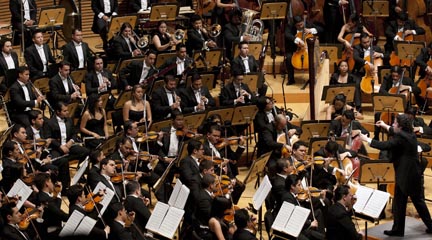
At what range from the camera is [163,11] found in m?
16.0

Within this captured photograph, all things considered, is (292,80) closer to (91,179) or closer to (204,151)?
(204,151)

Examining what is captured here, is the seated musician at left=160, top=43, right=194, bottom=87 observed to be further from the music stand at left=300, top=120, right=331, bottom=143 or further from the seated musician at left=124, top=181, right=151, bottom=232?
the seated musician at left=124, top=181, right=151, bottom=232

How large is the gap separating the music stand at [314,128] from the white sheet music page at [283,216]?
297 centimetres

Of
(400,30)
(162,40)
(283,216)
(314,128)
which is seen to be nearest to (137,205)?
(283,216)

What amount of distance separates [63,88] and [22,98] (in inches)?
23.4

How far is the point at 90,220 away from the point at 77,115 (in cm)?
385

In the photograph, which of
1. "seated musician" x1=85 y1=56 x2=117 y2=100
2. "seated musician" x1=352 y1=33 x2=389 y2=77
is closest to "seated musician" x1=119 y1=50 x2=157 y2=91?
"seated musician" x1=85 y1=56 x2=117 y2=100

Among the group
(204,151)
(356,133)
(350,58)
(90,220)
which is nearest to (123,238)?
(90,220)

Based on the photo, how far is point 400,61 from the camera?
621 inches

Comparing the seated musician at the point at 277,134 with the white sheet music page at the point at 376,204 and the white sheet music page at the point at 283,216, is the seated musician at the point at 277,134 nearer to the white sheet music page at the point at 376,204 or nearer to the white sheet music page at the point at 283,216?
the white sheet music page at the point at 376,204

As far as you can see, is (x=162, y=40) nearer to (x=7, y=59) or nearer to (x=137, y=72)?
(x=137, y=72)

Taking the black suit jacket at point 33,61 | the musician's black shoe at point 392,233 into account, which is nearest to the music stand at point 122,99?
the black suit jacket at point 33,61

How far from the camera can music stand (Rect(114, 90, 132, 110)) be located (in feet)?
44.8

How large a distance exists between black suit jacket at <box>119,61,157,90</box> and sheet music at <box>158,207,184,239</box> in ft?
15.1
